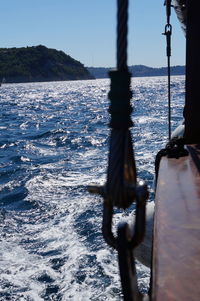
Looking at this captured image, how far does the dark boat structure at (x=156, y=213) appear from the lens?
1.08m

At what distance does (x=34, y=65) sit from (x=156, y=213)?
588ft

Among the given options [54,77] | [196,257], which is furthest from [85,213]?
[54,77]

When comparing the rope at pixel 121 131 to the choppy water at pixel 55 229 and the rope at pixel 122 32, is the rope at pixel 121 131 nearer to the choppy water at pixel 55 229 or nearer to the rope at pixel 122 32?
the rope at pixel 122 32

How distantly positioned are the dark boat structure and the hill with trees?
168488mm

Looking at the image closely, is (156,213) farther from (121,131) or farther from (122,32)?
(122,32)

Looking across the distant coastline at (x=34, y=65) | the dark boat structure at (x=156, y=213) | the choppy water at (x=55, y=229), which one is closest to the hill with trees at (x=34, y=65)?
the distant coastline at (x=34, y=65)

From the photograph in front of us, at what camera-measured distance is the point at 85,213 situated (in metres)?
7.62

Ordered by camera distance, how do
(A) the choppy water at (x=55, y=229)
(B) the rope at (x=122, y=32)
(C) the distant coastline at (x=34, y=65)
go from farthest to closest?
(C) the distant coastline at (x=34, y=65) < (A) the choppy water at (x=55, y=229) < (B) the rope at (x=122, y=32)

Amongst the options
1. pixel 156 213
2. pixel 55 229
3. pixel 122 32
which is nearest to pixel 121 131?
pixel 122 32

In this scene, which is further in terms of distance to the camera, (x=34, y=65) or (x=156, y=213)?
(x=34, y=65)

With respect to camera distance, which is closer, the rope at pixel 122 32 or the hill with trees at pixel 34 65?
the rope at pixel 122 32

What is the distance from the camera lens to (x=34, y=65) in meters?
175

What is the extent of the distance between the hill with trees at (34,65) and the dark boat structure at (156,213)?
16849 cm

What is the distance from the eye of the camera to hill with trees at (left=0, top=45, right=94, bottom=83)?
553 feet
